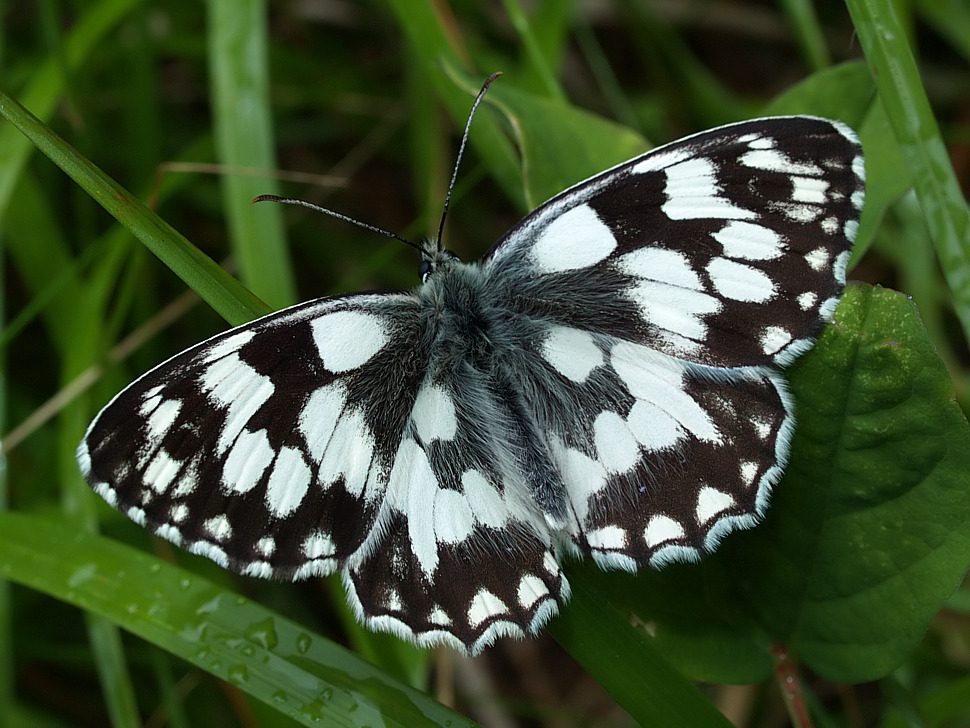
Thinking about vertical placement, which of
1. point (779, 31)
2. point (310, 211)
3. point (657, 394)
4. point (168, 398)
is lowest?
point (657, 394)

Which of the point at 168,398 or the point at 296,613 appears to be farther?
the point at 296,613

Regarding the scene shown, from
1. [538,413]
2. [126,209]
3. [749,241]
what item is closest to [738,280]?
[749,241]

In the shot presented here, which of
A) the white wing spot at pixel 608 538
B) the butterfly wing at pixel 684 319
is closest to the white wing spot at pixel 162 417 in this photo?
the butterfly wing at pixel 684 319

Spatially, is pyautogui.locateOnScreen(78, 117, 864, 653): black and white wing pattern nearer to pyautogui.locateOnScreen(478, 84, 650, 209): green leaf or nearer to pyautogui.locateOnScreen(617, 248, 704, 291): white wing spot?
pyautogui.locateOnScreen(617, 248, 704, 291): white wing spot

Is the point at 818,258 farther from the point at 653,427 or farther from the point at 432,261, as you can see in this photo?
the point at 432,261

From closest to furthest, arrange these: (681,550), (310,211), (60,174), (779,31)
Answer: (681,550) → (60,174) → (310,211) → (779,31)

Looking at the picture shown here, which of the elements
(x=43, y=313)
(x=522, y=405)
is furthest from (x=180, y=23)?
(x=522, y=405)

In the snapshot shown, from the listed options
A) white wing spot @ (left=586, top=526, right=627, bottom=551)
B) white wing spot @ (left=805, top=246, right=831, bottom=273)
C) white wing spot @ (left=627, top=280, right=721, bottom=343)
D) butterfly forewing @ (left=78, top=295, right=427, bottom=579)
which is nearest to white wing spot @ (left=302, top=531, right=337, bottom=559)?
butterfly forewing @ (left=78, top=295, right=427, bottom=579)

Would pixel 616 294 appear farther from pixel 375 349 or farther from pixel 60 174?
pixel 60 174
